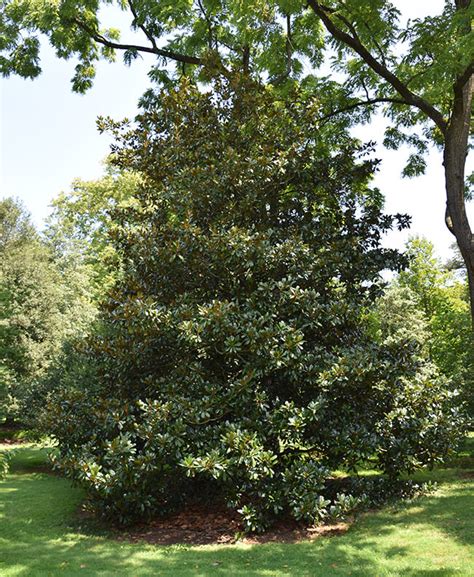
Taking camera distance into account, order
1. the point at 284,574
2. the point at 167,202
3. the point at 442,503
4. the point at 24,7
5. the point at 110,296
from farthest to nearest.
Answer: the point at 24,7, the point at 167,202, the point at 110,296, the point at 442,503, the point at 284,574

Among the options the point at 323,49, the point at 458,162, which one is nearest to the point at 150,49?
the point at 323,49

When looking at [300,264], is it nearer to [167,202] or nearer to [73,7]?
[167,202]

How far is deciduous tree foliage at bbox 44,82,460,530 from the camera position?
6.96m

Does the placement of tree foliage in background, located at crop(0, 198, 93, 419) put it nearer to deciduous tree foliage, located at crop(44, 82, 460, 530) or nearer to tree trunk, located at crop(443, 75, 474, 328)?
deciduous tree foliage, located at crop(44, 82, 460, 530)

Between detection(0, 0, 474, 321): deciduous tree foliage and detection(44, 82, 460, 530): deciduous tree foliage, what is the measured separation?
1093 millimetres

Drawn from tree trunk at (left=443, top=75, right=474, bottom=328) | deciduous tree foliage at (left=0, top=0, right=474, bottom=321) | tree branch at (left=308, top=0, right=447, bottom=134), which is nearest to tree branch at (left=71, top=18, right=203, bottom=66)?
deciduous tree foliage at (left=0, top=0, right=474, bottom=321)

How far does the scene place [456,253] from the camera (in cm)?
4225

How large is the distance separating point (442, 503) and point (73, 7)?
11250 millimetres

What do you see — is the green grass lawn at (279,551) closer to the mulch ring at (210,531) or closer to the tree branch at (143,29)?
the mulch ring at (210,531)

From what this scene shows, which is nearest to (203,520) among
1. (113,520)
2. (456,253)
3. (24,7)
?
(113,520)

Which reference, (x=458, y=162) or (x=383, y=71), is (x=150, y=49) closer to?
(x=383, y=71)

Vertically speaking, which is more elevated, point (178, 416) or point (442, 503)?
point (178, 416)

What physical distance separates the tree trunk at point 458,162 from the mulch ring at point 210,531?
4614 mm

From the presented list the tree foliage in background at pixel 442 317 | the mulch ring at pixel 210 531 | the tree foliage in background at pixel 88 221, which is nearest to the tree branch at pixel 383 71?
the tree foliage in background at pixel 442 317
